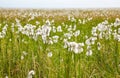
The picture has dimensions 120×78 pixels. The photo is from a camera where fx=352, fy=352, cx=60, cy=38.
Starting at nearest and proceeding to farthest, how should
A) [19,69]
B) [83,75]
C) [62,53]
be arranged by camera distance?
[83,75]
[19,69]
[62,53]

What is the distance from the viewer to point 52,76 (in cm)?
450

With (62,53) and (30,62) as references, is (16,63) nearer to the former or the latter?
(30,62)

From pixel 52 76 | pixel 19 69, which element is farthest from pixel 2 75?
pixel 52 76

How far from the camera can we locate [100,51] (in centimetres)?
572

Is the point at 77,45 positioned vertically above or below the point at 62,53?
above

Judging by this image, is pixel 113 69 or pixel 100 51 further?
pixel 100 51

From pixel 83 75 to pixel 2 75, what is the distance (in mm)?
1290

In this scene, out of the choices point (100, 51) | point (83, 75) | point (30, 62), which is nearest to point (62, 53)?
point (100, 51)

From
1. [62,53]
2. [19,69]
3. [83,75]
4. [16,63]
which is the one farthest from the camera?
[62,53]

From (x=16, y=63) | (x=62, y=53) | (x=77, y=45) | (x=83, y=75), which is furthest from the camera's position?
(x=62, y=53)

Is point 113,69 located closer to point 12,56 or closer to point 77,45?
point 77,45

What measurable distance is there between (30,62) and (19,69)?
22 cm

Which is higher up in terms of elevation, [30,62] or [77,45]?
[77,45]

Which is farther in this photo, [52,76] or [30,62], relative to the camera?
[30,62]
